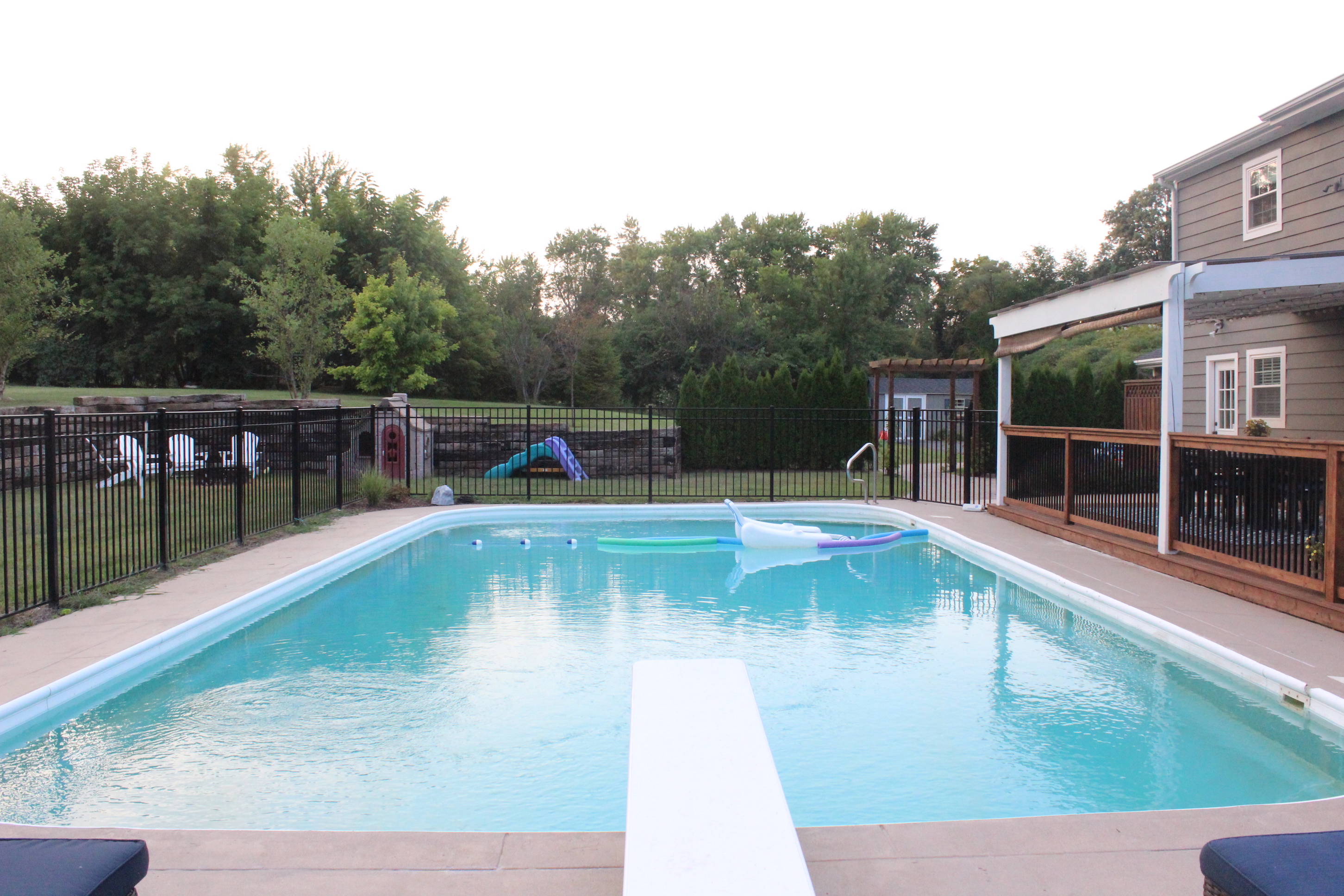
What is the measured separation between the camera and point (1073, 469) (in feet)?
34.5

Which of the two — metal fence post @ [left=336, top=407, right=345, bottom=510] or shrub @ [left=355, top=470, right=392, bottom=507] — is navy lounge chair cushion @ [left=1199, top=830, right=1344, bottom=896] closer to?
metal fence post @ [left=336, top=407, right=345, bottom=510]

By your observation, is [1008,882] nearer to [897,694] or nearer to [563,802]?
[563,802]

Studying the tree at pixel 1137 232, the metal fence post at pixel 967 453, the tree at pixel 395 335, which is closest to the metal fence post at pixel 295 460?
the metal fence post at pixel 967 453

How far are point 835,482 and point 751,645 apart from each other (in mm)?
11644

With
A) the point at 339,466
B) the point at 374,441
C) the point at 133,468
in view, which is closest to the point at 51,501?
the point at 133,468

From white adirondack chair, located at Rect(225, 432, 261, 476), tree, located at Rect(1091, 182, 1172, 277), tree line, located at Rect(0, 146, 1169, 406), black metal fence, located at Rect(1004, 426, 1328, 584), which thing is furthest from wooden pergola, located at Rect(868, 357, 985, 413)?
tree, located at Rect(1091, 182, 1172, 277)

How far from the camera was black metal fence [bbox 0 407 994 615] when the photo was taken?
25.0ft

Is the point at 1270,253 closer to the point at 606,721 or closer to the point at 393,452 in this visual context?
the point at 606,721

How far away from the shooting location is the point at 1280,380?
12133mm

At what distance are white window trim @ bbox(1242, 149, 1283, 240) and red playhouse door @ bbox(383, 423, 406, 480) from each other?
1418cm

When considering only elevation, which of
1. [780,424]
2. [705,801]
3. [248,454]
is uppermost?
[780,424]

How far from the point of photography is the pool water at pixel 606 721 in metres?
3.93

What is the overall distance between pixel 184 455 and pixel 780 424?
43.6 ft

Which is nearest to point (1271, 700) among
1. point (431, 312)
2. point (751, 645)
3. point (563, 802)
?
point (751, 645)
